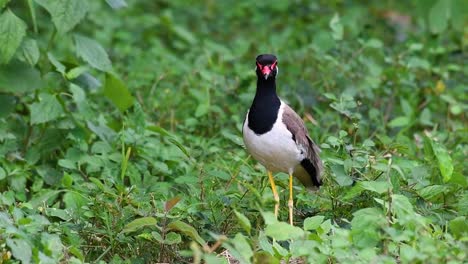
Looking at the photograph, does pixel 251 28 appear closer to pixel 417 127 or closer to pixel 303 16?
pixel 303 16

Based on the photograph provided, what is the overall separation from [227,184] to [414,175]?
3.31 ft

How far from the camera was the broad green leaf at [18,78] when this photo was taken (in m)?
6.24

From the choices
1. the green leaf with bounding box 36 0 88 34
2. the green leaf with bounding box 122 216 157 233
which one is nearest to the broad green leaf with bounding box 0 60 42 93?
the green leaf with bounding box 36 0 88 34

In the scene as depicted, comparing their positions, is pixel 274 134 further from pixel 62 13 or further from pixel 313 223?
pixel 62 13

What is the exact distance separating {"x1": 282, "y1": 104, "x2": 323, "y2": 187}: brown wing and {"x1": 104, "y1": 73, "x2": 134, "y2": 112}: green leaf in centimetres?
→ 151

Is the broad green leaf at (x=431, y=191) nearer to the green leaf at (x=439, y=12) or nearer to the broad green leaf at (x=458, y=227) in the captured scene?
the broad green leaf at (x=458, y=227)

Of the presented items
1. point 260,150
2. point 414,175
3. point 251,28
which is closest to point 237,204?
point 260,150

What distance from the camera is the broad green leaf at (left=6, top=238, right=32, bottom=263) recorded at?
4.49 meters

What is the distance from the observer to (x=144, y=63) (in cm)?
862

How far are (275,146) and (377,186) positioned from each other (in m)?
0.66

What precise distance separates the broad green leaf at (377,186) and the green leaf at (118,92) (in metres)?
2.20

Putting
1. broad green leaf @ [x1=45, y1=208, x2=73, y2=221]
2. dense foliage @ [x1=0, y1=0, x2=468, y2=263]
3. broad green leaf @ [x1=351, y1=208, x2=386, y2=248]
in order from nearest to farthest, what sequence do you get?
broad green leaf @ [x1=351, y1=208, x2=386, y2=248] → dense foliage @ [x1=0, y1=0, x2=468, y2=263] → broad green leaf @ [x1=45, y1=208, x2=73, y2=221]

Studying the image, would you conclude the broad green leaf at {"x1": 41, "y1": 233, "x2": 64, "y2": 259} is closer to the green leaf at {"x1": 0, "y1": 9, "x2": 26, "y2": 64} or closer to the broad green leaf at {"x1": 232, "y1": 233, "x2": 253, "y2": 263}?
the broad green leaf at {"x1": 232, "y1": 233, "x2": 253, "y2": 263}

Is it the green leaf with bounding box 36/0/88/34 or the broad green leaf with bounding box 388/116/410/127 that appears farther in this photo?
the broad green leaf with bounding box 388/116/410/127
